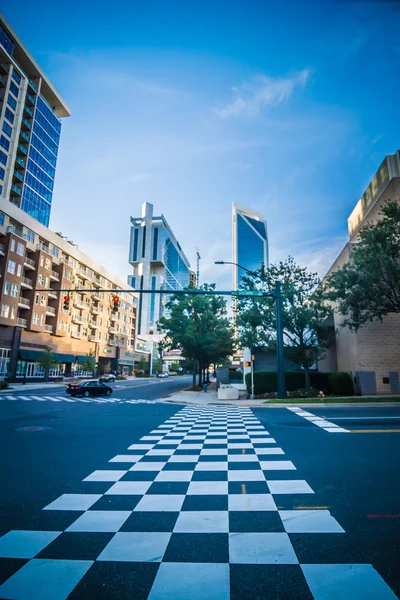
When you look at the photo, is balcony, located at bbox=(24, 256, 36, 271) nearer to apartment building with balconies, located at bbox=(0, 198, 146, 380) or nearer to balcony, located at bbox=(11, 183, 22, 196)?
apartment building with balconies, located at bbox=(0, 198, 146, 380)

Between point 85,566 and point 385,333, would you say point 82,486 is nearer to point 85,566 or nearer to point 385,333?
point 85,566

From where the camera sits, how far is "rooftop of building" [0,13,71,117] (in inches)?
2167

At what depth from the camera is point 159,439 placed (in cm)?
877

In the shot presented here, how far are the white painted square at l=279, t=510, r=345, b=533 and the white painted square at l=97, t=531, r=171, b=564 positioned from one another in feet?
4.68

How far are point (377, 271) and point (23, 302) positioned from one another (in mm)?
44433

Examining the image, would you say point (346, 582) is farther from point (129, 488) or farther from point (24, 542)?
point (129, 488)

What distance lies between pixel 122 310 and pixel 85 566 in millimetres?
77810

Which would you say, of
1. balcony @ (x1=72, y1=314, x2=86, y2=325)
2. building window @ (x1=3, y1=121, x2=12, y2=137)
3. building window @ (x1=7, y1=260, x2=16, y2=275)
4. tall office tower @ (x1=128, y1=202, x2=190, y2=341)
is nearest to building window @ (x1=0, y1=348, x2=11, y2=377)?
building window @ (x1=7, y1=260, x2=16, y2=275)

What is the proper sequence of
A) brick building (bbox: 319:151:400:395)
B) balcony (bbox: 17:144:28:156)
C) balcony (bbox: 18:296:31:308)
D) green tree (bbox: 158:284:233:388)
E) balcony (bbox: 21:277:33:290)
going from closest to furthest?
brick building (bbox: 319:151:400:395)
green tree (bbox: 158:284:233:388)
balcony (bbox: 18:296:31:308)
balcony (bbox: 21:277:33:290)
balcony (bbox: 17:144:28:156)

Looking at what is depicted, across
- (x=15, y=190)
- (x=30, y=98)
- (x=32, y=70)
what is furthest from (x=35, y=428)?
(x=32, y=70)

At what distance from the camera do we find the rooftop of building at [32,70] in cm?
5503

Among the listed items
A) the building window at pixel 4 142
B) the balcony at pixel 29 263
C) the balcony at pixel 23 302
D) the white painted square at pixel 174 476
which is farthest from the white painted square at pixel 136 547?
the building window at pixel 4 142

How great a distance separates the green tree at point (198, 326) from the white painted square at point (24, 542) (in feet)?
116

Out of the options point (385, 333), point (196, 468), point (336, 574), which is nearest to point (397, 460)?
point (196, 468)
